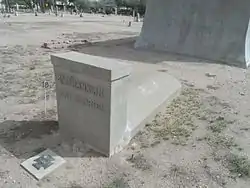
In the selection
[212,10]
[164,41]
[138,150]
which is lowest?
[138,150]

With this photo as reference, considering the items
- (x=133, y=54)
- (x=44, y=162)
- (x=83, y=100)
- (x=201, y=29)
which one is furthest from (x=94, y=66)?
(x=201, y=29)

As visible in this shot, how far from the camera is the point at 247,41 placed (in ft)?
29.5

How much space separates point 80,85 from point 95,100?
28cm

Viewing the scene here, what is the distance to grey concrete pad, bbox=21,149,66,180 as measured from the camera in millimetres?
3041

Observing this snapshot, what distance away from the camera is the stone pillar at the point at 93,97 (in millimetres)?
3133

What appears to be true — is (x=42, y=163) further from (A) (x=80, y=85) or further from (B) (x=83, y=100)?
(A) (x=80, y=85)

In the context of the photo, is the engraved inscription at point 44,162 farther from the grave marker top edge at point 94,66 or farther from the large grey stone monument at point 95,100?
the grave marker top edge at point 94,66

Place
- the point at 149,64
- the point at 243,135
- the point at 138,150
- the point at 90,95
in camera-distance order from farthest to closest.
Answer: the point at 149,64
the point at 243,135
the point at 138,150
the point at 90,95

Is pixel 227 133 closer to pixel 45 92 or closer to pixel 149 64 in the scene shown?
pixel 45 92

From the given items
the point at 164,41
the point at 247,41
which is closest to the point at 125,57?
the point at 164,41

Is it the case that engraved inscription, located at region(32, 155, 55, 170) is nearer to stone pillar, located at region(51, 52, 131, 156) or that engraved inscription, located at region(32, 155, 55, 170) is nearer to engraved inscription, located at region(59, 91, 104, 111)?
stone pillar, located at region(51, 52, 131, 156)

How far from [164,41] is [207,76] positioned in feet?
12.0

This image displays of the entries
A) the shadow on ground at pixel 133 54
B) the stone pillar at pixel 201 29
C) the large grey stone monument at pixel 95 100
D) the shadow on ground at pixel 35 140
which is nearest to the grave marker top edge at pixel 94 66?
the large grey stone monument at pixel 95 100

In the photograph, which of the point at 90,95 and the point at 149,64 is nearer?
the point at 90,95
